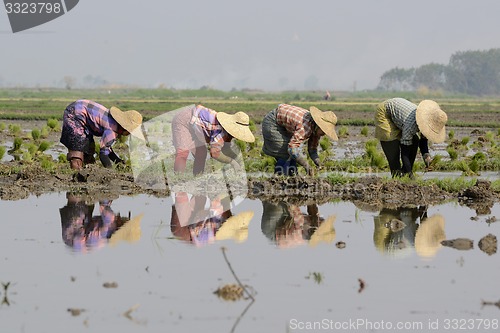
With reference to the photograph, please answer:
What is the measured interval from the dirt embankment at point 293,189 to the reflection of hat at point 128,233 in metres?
2.27

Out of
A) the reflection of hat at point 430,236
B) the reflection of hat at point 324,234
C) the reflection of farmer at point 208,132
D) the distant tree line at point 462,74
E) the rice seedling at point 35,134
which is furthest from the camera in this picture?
the distant tree line at point 462,74

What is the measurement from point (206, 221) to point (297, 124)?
2.99m

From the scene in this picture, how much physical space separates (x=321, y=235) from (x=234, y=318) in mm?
3103

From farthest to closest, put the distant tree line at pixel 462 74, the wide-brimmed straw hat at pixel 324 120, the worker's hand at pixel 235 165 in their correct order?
the distant tree line at pixel 462 74 < the worker's hand at pixel 235 165 < the wide-brimmed straw hat at pixel 324 120

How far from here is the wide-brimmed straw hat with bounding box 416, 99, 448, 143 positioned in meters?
12.2

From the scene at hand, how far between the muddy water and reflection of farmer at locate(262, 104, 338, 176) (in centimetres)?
164

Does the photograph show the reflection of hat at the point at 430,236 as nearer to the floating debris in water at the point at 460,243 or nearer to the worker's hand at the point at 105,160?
the floating debris in water at the point at 460,243

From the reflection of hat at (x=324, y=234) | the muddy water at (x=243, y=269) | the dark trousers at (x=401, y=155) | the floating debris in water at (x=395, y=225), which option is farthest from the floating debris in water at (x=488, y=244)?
the dark trousers at (x=401, y=155)

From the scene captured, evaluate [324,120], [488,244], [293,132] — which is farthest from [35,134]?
[488,244]

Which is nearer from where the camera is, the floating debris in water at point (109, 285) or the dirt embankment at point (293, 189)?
the floating debris in water at point (109, 285)

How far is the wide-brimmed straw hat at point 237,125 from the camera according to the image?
1226 centimetres

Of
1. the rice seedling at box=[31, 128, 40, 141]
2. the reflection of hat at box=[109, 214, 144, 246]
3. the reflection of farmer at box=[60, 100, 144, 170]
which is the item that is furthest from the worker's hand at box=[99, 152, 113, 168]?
the rice seedling at box=[31, 128, 40, 141]

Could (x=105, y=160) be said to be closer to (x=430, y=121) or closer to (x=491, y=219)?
(x=430, y=121)

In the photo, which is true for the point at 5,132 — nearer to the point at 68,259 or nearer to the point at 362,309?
the point at 68,259
